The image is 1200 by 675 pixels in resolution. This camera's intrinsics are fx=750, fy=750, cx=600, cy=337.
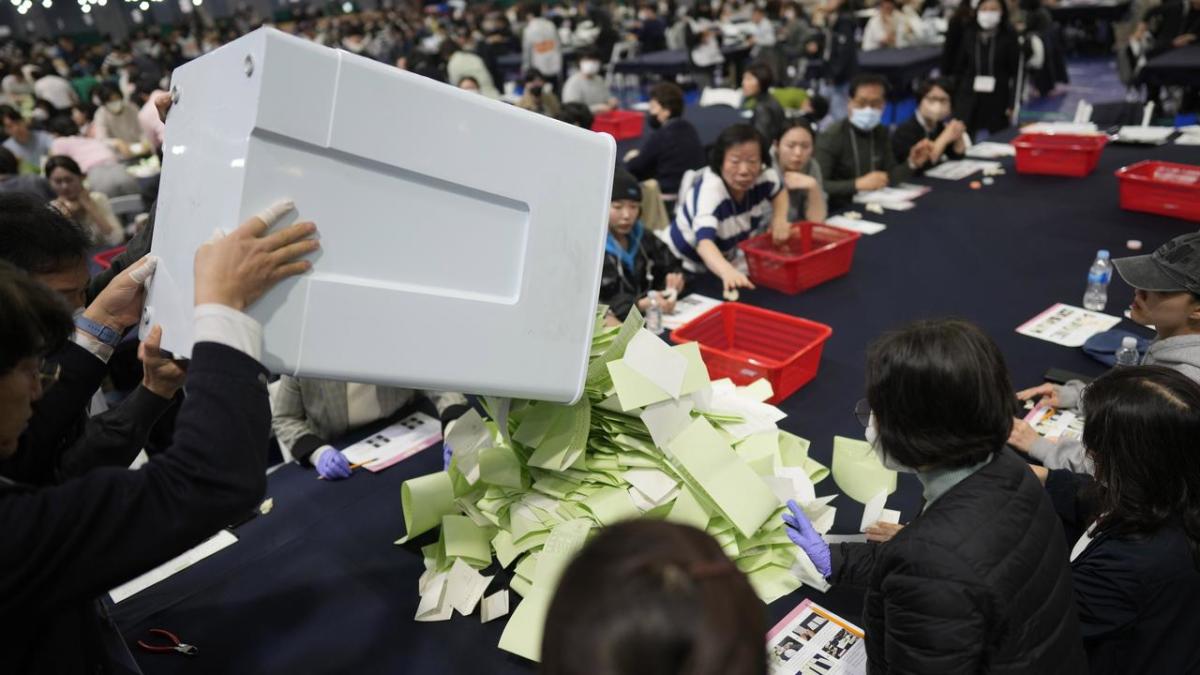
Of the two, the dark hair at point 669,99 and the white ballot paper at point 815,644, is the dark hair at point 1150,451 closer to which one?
the white ballot paper at point 815,644

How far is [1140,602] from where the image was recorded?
1326 mm

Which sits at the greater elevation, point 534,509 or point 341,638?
point 534,509

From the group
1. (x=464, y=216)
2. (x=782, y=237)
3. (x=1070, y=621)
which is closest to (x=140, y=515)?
(x=464, y=216)

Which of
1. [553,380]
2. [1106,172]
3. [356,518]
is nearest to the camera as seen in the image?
[553,380]

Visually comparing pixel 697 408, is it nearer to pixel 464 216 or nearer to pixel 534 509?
pixel 534 509

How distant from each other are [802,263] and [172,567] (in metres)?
2.21

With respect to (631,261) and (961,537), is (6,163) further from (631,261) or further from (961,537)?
(961,537)

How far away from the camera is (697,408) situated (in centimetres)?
165

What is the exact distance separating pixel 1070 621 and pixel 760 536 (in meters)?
0.53

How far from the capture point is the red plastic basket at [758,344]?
2.13m

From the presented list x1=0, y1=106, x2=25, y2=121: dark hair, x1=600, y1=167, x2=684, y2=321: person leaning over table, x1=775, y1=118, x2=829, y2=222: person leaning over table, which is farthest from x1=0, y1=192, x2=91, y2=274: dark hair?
x1=0, y1=106, x2=25, y2=121: dark hair

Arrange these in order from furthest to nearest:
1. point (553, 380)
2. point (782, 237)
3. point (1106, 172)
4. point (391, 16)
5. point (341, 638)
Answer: point (391, 16), point (1106, 172), point (782, 237), point (341, 638), point (553, 380)

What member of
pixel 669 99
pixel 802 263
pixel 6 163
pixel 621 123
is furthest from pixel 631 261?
pixel 621 123

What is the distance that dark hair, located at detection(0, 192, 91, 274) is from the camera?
1.37 metres
